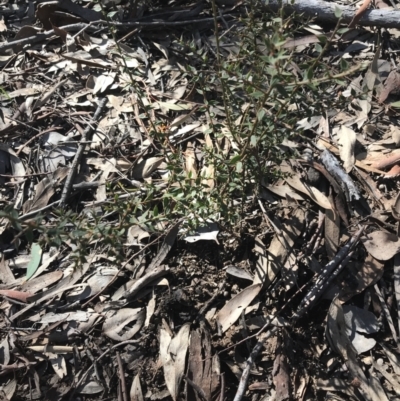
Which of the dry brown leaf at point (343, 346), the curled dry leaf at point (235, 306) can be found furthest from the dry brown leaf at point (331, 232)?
the curled dry leaf at point (235, 306)

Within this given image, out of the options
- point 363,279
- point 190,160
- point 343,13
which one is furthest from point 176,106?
point 363,279

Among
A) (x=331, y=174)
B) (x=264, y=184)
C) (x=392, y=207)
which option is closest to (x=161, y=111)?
(x=264, y=184)

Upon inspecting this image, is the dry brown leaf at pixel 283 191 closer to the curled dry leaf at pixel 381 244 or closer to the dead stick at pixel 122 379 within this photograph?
the curled dry leaf at pixel 381 244

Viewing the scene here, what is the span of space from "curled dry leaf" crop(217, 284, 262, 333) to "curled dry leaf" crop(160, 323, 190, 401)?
0.15 meters

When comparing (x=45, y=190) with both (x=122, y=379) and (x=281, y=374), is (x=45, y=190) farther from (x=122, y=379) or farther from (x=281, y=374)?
(x=281, y=374)

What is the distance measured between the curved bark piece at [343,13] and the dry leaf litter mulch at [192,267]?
0.43 feet

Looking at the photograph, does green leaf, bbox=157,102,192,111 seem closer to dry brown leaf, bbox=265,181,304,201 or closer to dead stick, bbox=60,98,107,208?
dead stick, bbox=60,98,107,208

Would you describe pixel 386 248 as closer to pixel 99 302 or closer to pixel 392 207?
pixel 392 207

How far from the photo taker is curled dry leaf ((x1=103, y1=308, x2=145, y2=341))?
229 cm

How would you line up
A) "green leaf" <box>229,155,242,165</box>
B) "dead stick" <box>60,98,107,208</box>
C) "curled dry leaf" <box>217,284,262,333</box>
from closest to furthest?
1. "green leaf" <box>229,155,242,165</box>
2. "curled dry leaf" <box>217,284,262,333</box>
3. "dead stick" <box>60,98,107,208</box>

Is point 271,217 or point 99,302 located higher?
point 271,217

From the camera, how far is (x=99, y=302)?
2377mm

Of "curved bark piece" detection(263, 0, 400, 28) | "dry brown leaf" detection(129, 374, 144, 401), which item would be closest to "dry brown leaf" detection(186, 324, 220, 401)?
"dry brown leaf" detection(129, 374, 144, 401)

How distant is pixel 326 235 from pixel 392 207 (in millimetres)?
331
